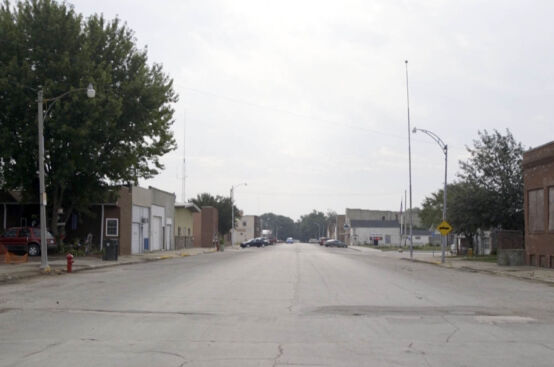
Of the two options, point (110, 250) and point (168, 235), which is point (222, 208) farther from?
point (110, 250)

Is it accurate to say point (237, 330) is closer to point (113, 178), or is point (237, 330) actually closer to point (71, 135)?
point (71, 135)

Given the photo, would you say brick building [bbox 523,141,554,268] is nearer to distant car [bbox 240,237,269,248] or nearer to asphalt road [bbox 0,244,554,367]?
asphalt road [bbox 0,244,554,367]

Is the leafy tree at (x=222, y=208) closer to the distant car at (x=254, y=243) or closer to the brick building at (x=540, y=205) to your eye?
the distant car at (x=254, y=243)

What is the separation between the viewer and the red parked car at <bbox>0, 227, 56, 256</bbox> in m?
36.3

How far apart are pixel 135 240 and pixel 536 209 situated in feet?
101

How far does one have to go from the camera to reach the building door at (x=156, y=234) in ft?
187

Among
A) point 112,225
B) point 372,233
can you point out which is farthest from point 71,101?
point 372,233

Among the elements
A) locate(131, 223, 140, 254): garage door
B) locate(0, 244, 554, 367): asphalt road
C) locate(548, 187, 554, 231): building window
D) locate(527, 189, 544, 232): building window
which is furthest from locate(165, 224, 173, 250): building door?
locate(0, 244, 554, 367): asphalt road

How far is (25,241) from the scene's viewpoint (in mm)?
36281

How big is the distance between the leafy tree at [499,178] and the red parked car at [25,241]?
99.5 ft

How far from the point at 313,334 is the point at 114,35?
3050 centimetres

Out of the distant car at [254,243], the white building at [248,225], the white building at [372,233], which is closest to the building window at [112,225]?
the distant car at [254,243]

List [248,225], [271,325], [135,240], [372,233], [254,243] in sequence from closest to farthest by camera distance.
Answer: [271,325] → [135,240] → [254,243] → [372,233] → [248,225]

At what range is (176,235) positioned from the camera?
6781 centimetres
